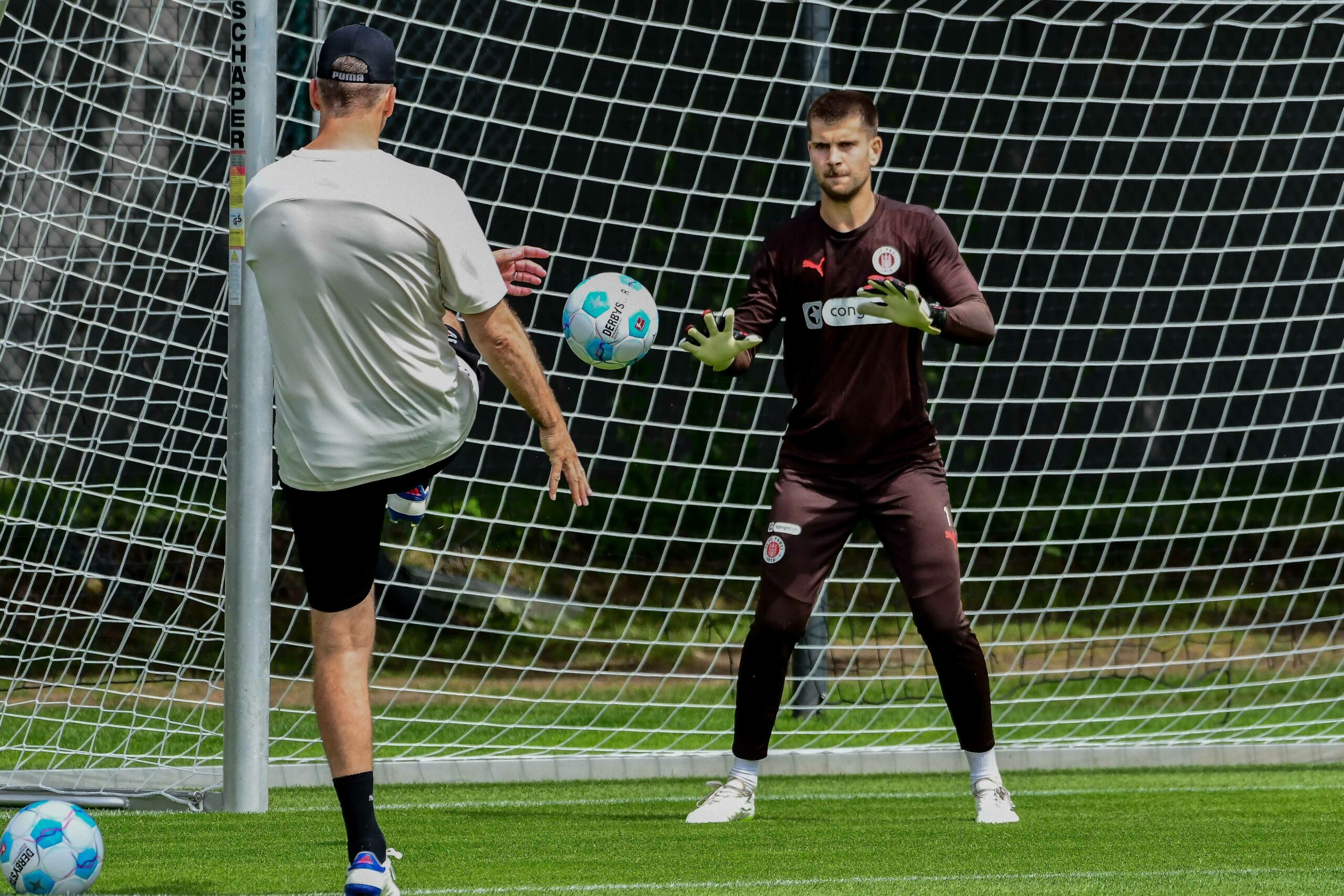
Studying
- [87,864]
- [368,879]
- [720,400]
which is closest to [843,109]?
[368,879]

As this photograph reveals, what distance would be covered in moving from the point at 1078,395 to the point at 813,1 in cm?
259

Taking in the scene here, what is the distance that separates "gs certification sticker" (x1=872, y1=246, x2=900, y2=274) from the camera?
15.4 ft

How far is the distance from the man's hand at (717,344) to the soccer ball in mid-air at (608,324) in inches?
5.1

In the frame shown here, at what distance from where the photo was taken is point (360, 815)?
326cm

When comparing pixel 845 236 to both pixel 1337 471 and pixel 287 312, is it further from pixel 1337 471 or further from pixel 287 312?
pixel 1337 471

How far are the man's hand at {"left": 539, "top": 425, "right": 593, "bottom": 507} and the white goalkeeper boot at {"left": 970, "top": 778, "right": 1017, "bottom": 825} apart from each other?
1.73 meters

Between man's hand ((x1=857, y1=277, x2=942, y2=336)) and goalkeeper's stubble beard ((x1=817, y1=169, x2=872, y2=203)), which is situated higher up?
goalkeeper's stubble beard ((x1=817, y1=169, x2=872, y2=203))

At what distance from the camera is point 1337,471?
790 cm

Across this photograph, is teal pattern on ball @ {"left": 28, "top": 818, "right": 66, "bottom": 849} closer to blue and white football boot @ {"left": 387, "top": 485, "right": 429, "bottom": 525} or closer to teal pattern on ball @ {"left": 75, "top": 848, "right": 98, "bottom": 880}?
teal pattern on ball @ {"left": 75, "top": 848, "right": 98, "bottom": 880}

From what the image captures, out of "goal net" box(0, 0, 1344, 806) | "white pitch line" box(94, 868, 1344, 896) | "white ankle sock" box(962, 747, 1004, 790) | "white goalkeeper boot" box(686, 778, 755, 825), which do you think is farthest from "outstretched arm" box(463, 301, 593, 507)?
"goal net" box(0, 0, 1344, 806)

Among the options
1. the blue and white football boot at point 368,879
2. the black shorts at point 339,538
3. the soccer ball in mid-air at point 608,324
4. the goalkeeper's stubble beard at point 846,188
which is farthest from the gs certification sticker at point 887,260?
the blue and white football boot at point 368,879

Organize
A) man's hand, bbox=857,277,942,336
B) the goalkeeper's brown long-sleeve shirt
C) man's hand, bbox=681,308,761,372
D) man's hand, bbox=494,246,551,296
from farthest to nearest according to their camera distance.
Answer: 1. the goalkeeper's brown long-sleeve shirt
2. man's hand, bbox=681,308,761,372
3. man's hand, bbox=857,277,942,336
4. man's hand, bbox=494,246,551,296

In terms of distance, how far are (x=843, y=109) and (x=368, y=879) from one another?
8.14 ft

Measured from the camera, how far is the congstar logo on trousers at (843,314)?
15.4 feet
